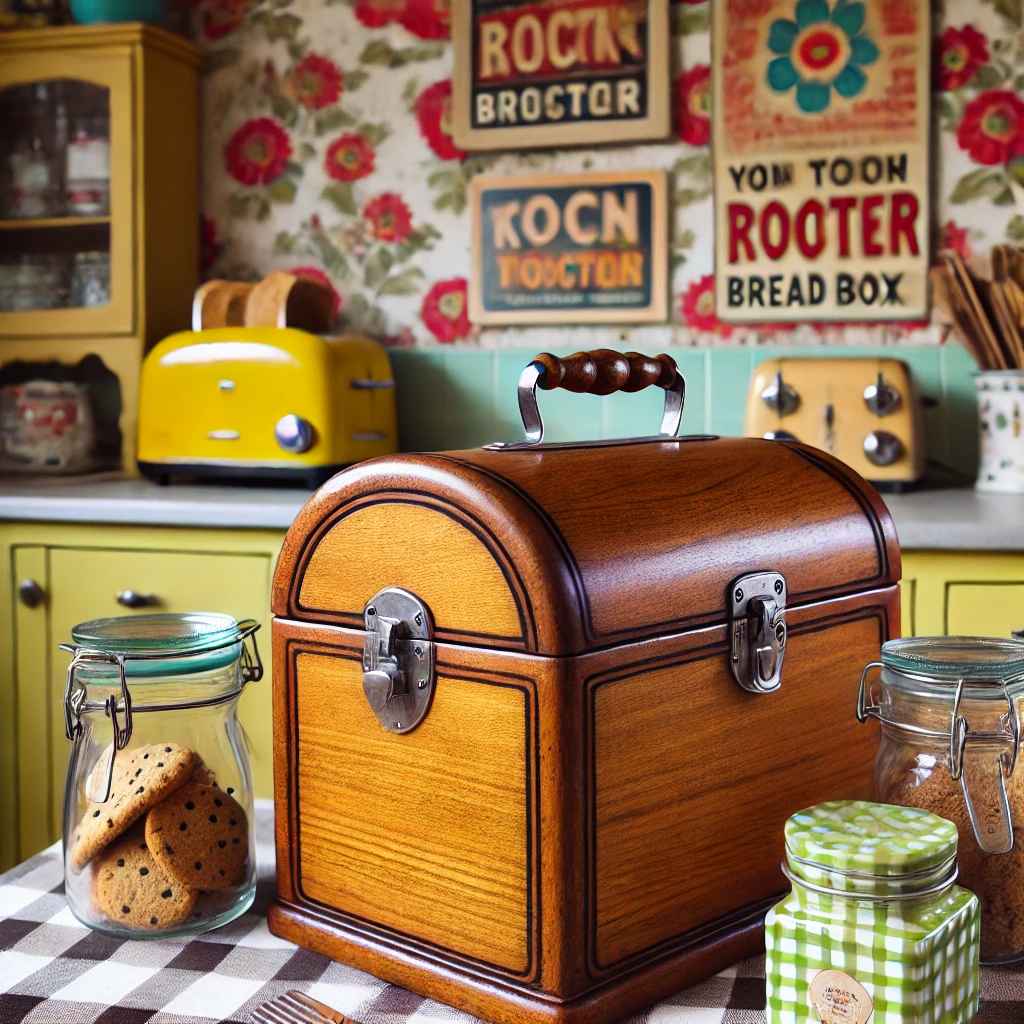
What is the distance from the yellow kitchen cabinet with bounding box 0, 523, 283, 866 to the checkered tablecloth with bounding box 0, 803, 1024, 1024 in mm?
1426

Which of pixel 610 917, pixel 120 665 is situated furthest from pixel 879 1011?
pixel 120 665

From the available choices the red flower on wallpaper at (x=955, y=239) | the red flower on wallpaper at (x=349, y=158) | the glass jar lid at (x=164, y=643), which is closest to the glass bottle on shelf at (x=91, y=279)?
the red flower on wallpaper at (x=349, y=158)

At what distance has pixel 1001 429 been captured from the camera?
7.90 ft

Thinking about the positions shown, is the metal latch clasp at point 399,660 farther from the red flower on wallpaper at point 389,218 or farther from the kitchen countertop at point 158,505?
the red flower on wallpaper at point 389,218

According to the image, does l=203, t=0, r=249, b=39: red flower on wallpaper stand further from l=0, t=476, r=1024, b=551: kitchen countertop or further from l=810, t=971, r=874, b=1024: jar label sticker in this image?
l=810, t=971, r=874, b=1024: jar label sticker

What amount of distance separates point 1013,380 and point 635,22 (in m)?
1.10

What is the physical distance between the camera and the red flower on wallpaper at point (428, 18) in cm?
291

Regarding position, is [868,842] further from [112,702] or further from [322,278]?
[322,278]

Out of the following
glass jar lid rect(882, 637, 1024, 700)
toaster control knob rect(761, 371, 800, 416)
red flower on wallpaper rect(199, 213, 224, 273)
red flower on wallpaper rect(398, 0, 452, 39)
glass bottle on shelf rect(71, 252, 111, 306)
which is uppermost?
red flower on wallpaper rect(398, 0, 452, 39)

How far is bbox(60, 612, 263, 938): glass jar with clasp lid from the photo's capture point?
0.81 metres

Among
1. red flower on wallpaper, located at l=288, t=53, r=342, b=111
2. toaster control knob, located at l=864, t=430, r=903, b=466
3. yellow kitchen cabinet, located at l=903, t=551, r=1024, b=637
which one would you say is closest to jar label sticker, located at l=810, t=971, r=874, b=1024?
yellow kitchen cabinet, located at l=903, t=551, r=1024, b=637

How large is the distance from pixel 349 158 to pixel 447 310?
43 cm

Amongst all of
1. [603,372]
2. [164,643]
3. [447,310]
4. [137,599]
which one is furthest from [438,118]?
[164,643]

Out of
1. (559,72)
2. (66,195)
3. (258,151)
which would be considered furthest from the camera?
(258,151)
